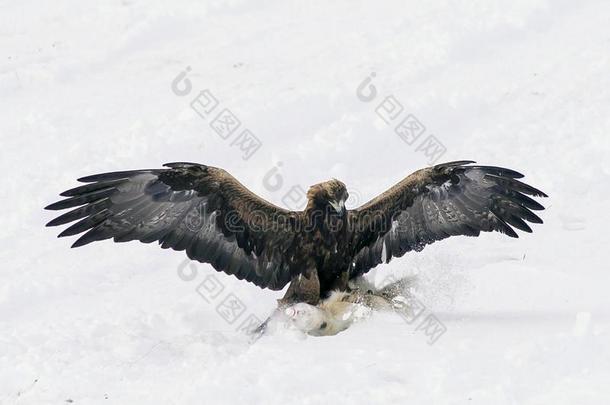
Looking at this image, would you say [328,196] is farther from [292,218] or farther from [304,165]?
[304,165]

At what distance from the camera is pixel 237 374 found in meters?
6.18

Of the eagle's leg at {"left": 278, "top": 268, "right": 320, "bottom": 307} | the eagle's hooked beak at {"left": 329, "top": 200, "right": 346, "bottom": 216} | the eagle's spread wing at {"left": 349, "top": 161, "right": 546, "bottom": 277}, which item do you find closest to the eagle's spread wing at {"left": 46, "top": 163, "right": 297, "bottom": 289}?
the eagle's leg at {"left": 278, "top": 268, "right": 320, "bottom": 307}

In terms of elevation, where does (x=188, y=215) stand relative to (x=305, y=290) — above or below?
above

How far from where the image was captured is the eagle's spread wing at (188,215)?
7684mm

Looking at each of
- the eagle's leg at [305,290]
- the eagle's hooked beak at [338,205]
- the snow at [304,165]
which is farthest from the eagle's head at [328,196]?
the snow at [304,165]

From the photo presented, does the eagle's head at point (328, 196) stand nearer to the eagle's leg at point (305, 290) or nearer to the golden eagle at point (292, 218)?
the golden eagle at point (292, 218)

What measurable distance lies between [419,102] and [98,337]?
5801mm

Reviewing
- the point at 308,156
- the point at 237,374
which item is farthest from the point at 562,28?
the point at 237,374

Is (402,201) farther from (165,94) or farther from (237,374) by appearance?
(165,94)

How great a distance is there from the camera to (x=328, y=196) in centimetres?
772

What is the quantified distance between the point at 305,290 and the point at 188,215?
3.60 ft

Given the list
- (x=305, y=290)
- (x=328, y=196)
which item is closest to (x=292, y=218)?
(x=328, y=196)

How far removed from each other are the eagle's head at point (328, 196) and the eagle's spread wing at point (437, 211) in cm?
38

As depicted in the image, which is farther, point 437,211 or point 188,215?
point 437,211
